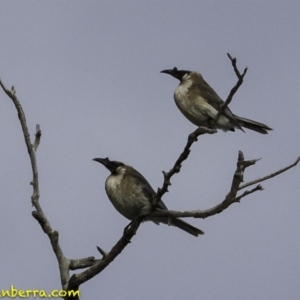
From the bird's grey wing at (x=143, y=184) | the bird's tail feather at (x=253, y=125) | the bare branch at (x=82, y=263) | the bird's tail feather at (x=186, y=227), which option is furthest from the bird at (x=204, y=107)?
the bare branch at (x=82, y=263)

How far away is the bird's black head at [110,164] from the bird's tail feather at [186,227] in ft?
4.45

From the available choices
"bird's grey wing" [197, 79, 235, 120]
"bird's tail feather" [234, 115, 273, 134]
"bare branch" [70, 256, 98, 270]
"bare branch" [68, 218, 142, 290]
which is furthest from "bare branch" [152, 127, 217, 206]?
"bird's tail feather" [234, 115, 273, 134]

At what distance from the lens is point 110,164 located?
1188 cm

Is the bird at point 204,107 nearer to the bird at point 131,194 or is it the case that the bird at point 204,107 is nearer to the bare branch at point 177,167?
the bird at point 131,194

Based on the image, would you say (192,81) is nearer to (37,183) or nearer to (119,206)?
(119,206)

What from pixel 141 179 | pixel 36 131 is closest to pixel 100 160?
pixel 141 179

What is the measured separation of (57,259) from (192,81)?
462 centimetres

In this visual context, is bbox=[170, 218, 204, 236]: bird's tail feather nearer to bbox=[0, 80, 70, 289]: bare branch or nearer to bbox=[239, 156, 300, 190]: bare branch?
bbox=[0, 80, 70, 289]: bare branch

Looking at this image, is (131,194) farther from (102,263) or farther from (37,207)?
(37,207)

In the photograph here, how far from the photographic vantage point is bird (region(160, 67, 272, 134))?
12.0 m

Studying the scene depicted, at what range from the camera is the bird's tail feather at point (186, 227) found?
10.8 m

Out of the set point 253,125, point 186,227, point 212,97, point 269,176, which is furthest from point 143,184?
point 269,176

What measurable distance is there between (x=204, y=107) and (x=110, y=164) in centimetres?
157

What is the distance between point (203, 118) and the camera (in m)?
12.0
